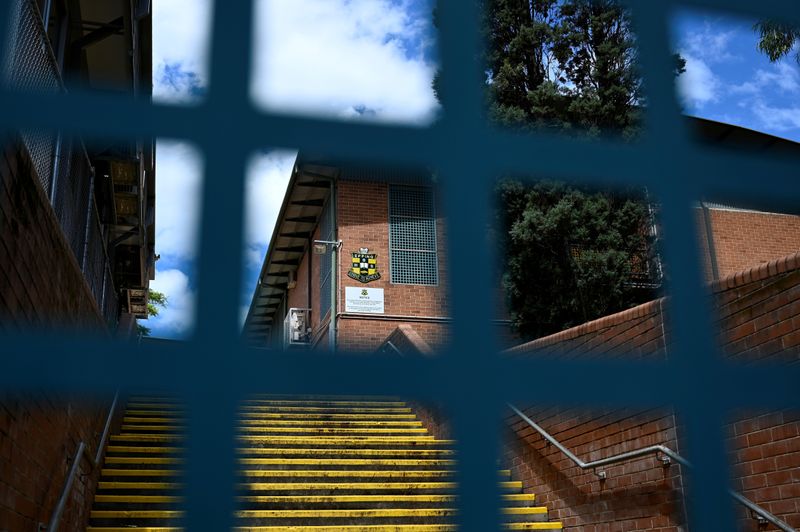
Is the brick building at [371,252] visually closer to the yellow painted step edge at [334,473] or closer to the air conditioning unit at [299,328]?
the air conditioning unit at [299,328]

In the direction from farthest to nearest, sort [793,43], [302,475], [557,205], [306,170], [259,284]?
[259,284] < [306,170] < [557,205] < [793,43] < [302,475]

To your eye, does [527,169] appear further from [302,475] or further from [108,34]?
[108,34]

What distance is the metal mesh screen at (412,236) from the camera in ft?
50.8

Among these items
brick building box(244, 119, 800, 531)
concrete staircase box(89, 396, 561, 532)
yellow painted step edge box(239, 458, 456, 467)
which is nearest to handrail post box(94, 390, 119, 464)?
concrete staircase box(89, 396, 561, 532)

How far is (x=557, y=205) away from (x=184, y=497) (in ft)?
41.9

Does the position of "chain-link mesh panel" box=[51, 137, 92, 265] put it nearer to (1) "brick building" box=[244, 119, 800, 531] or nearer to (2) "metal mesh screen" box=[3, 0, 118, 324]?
(2) "metal mesh screen" box=[3, 0, 118, 324]

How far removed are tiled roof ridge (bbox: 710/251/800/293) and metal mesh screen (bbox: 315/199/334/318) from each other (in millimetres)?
11352

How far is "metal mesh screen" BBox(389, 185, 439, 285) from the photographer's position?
15.5 metres

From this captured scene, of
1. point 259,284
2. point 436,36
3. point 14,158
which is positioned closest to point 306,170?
point 259,284

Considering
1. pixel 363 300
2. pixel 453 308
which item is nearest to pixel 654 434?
pixel 453 308

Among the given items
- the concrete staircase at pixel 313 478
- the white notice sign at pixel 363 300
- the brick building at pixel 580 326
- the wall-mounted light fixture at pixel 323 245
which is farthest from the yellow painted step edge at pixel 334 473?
the wall-mounted light fixture at pixel 323 245

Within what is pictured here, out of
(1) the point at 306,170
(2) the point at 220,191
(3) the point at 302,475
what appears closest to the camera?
(2) the point at 220,191

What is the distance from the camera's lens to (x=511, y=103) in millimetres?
14516

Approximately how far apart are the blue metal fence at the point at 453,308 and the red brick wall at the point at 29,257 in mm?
1885
